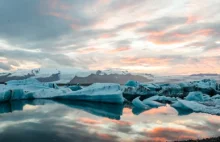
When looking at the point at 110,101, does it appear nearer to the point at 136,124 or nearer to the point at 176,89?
the point at 136,124

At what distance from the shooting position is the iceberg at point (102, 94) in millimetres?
19487

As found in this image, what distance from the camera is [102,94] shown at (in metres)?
19.7

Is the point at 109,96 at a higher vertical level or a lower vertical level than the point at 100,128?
higher

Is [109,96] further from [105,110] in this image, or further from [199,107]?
[199,107]

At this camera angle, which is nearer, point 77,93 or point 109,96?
point 109,96

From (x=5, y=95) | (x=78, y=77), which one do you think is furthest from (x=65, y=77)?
(x=5, y=95)

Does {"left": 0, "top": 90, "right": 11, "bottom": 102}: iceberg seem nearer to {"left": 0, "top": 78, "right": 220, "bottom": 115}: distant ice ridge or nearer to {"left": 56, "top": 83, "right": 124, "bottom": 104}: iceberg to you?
{"left": 0, "top": 78, "right": 220, "bottom": 115}: distant ice ridge

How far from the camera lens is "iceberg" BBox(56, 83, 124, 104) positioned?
1949 centimetres

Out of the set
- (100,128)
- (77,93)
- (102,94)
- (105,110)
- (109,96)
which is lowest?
(100,128)

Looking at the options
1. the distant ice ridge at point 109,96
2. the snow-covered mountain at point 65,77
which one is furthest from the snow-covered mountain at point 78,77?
the distant ice ridge at point 109,96

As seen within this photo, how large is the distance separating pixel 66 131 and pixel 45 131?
80cm

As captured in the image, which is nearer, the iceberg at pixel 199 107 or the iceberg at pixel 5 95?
the iceberg at pixel 199 107

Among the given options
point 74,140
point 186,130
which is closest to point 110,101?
point 186,130

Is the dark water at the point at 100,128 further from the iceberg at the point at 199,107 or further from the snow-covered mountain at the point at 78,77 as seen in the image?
the snow-covered mountain at the point at 78,77
